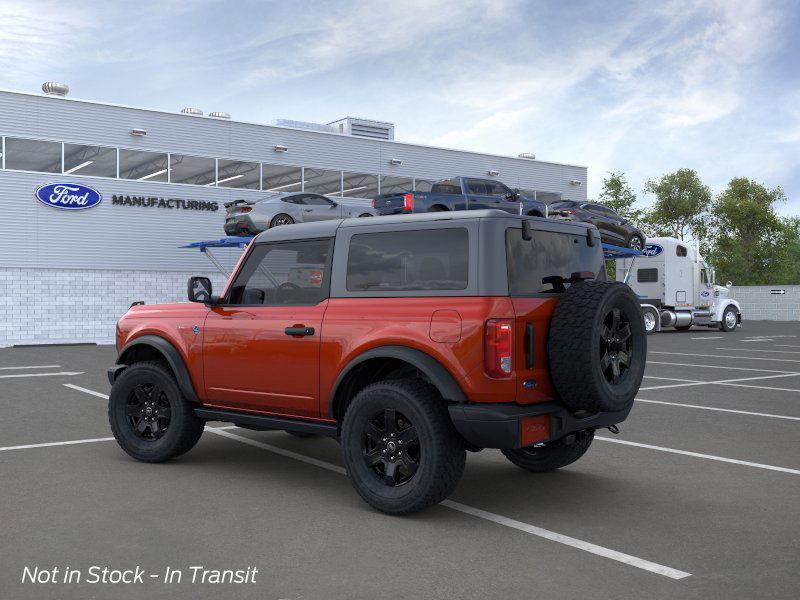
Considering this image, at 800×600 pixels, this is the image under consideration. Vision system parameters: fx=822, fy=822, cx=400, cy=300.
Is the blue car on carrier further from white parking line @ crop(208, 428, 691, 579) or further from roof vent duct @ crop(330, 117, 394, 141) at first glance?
white parking line @ crop(208, 428, 691, 579)

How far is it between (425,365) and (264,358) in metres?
1.53

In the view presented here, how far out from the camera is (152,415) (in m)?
6.97

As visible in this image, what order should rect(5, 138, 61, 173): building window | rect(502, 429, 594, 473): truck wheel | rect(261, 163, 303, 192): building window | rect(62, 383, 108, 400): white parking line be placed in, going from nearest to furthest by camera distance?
rect(502, 429, 594, 473): truck wheel
rect(62, 383, 108, 400): white parking line
rect(5, 138, 61, 173): building window
rect(261, 163, 303, 192): building window

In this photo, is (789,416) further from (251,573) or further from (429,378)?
(251,573)

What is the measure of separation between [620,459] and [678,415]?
9.18 feet

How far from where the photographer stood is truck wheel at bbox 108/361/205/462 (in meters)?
6.71

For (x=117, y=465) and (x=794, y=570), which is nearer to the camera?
(x=794, y=570)

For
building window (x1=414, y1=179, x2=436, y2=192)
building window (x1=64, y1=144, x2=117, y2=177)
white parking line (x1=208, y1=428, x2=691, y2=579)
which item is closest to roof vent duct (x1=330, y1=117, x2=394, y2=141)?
building window (x1=414, y1=179, x2=436, y2=192)

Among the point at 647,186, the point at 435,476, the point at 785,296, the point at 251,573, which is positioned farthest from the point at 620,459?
the point at 647,186

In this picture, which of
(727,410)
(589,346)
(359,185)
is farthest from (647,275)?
(589,346)

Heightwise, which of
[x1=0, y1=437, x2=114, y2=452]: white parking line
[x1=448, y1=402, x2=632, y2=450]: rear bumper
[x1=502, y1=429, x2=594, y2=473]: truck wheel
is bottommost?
[x1=0, y1=437, x2=114, y2=452]: white parking line

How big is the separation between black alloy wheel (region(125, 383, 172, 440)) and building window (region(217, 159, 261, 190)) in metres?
23.4

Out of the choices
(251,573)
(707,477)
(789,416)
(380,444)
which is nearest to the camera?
(251,573)

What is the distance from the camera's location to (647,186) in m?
68.1
